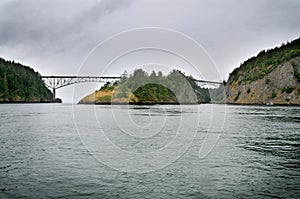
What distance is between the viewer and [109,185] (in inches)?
492

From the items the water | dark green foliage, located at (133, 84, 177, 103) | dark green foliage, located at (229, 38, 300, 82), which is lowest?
the water

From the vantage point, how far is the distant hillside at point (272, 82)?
5956 inches

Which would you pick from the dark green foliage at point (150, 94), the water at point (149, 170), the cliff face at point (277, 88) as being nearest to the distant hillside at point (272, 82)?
the cliff face at point (277, 88)

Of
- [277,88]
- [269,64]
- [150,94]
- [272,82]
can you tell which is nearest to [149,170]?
[277,88]

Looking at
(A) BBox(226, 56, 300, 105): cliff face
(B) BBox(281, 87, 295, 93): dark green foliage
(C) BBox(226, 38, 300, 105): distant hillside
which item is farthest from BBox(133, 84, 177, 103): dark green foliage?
(B) BBox(281, 87, 295, 93): dark green foliage

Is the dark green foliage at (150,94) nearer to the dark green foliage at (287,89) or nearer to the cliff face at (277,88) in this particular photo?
the cliff face at (277,88)

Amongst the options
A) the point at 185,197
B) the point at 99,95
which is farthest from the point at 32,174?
the point at 99,95

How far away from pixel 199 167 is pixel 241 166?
2.22 metres

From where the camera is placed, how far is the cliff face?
15000 cm

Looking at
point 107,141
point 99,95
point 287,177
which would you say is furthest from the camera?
point 99,95

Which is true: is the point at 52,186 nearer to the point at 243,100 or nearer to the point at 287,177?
the point at 287,177

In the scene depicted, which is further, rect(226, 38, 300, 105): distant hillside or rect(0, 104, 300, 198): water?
→ rect(226, 38, 300, 105): distant hillside

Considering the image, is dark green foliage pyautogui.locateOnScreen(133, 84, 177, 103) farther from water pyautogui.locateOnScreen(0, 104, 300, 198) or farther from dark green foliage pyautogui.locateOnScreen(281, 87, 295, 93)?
water pyautogui.locateOnScreen(0, 104, 300, 198)

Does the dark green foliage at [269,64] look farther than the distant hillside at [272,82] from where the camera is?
Yes
